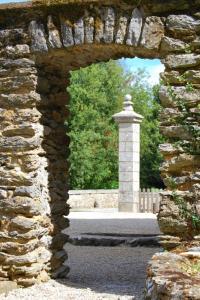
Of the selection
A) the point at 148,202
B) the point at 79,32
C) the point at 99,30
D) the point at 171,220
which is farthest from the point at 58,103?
the point at 148,202

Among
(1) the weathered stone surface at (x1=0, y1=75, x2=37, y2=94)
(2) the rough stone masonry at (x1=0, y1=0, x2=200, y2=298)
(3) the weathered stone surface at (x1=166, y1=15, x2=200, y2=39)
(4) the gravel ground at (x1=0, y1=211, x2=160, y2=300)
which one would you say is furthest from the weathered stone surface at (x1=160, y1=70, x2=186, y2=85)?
(4) the gravel ground at (x1=0, y1=211, x2=160, y2=300)

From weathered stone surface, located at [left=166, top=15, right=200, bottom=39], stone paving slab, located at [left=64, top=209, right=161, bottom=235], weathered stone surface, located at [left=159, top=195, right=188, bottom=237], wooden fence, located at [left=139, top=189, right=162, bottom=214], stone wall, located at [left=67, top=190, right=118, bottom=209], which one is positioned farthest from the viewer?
stone wall, located at [left=67, top=190, right=118, bottom=209]

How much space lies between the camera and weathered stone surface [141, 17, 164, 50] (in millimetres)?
6137

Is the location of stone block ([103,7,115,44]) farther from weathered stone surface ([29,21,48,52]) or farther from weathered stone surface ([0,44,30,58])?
weathered stone surface ([0,44,30,58])

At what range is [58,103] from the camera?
735 centimetres

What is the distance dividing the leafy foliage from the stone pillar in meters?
8.40

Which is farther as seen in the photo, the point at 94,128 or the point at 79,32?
the point at 94,128

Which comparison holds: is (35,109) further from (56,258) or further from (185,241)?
(185,241)

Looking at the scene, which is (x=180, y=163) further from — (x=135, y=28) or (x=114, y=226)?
(x=114, y=226)

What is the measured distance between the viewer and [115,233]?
506 inches

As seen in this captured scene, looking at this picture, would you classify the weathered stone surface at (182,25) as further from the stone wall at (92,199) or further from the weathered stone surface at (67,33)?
the stone wall at (92,199)

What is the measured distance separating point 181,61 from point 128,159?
544 inches

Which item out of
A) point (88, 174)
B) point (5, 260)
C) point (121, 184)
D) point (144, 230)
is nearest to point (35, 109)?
point (5, 260)

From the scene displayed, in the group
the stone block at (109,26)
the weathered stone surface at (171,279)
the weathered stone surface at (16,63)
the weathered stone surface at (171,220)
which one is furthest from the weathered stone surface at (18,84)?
the weathered stone surface at (171,279)
